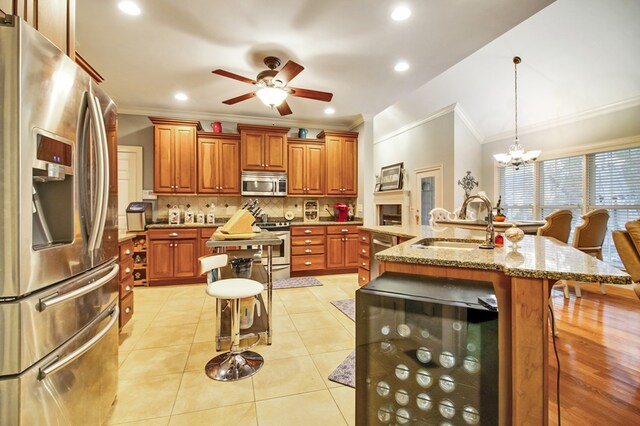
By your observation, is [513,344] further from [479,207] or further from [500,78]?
[479,207]

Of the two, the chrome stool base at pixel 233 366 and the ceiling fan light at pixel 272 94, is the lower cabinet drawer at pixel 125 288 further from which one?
the ceiling fan light at pixel 272 94

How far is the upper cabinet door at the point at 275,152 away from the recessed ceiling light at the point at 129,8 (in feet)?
8.27

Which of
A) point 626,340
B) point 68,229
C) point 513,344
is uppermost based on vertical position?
point 68,229

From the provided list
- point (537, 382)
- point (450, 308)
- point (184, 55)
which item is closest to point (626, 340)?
point (537, 382)

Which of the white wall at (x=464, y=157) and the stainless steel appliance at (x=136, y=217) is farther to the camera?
the white wall at (x=464, y=157)

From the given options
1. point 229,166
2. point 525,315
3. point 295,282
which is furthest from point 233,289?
point 229,166

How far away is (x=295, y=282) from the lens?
14.5 ft

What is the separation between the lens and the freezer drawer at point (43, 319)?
0.91 meters

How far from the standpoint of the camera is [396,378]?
45.7 inches

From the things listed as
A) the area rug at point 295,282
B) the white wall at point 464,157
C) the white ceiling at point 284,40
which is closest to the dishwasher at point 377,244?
the area rug at point 295,282

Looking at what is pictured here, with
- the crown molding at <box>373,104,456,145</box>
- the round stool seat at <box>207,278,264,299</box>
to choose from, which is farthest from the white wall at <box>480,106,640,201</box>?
the round stool seat at <box>207,278,264,299</box>

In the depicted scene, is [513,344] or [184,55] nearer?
[513,344]

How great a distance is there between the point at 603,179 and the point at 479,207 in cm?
194

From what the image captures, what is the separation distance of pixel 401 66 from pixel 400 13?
98cm
